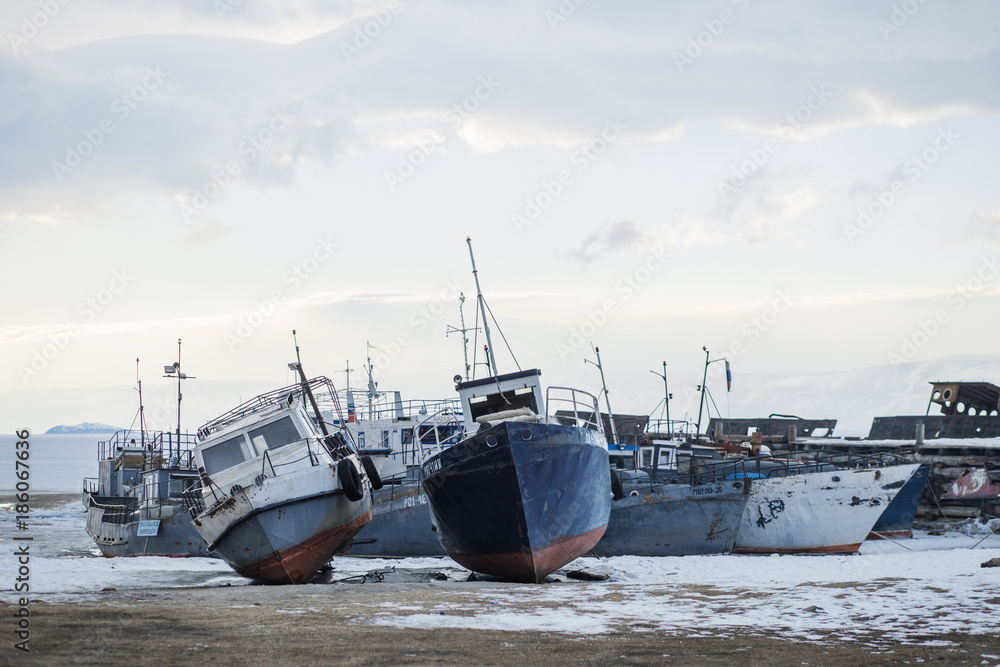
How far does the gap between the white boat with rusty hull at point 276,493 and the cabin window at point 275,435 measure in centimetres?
3

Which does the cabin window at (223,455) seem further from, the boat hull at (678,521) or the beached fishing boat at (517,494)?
the boat hull at (678,521)

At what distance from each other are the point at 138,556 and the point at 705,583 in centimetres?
2156

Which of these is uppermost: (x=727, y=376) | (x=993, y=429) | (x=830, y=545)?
(x=727, y=376)

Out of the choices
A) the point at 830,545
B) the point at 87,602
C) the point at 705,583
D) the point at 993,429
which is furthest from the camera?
the point at 993,429

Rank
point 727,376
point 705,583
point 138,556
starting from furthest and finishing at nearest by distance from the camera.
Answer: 1. point 727,376
2. point 138,556
3. point 705,583

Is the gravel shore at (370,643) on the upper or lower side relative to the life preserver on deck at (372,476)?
lower

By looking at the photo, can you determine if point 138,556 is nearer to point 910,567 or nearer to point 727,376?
point 910,567

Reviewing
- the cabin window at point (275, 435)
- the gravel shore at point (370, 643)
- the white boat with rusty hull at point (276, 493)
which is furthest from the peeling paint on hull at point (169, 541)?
the gravel shore at point (370, 643)

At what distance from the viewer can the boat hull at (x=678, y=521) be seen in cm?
2556

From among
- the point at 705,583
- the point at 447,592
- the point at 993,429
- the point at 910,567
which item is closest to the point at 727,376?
the point at 993,429

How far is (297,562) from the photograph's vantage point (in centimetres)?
2152

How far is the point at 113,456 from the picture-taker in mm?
42062

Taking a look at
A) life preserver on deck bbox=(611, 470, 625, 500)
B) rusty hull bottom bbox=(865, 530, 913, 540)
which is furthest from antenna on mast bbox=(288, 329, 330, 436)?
rusty hull bottom bbox=(865, 530, 913, 540)

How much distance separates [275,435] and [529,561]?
771 cm
